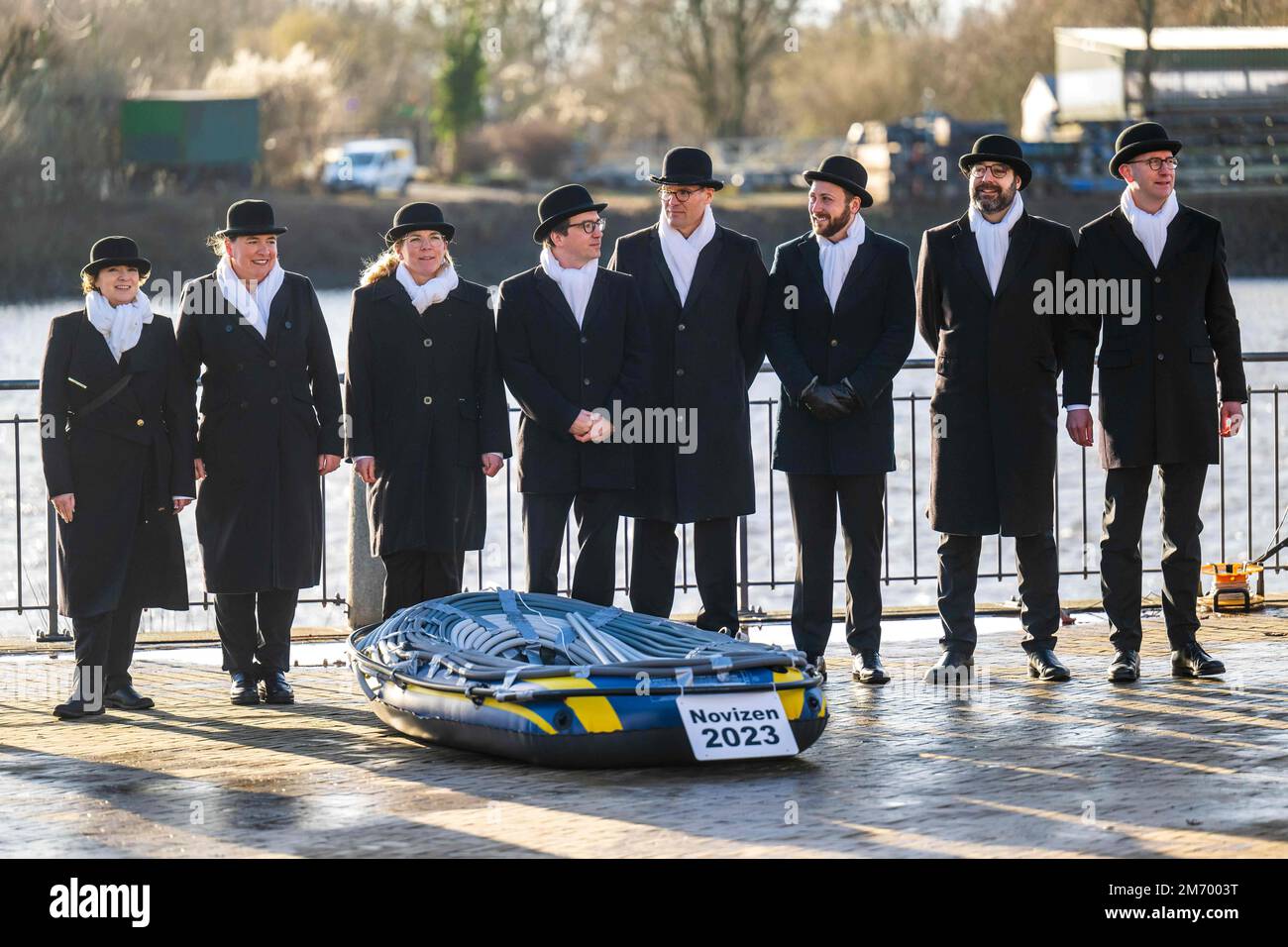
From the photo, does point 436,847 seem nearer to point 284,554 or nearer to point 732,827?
point 732,827

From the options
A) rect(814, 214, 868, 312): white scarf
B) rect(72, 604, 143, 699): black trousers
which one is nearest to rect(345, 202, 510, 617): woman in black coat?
rect(72, 604, 143, 699): black trousers

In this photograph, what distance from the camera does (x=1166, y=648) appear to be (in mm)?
9039

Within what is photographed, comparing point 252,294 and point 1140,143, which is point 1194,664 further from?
point 252,294

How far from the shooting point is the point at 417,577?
8500 mm

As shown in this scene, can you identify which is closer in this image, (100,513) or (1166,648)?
(100,513)

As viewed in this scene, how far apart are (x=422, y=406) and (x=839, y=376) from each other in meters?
1.64

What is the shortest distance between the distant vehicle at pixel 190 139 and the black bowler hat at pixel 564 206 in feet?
132

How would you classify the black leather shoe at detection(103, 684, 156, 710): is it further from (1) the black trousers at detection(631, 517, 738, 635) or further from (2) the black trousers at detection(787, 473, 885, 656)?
(2) the black trousers at detection(787, 473, 885, 656)

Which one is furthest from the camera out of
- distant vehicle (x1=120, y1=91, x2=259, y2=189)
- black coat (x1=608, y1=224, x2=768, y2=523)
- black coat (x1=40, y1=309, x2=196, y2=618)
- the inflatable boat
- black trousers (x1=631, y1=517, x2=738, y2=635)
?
distant vehicle (x1=120, y1=91, x2=259, y2=189)

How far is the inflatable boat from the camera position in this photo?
6.67m

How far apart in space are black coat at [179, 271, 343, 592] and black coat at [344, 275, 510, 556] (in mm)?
177

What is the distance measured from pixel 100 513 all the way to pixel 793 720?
9.61 feet

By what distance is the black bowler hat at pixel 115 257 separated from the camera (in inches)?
317
